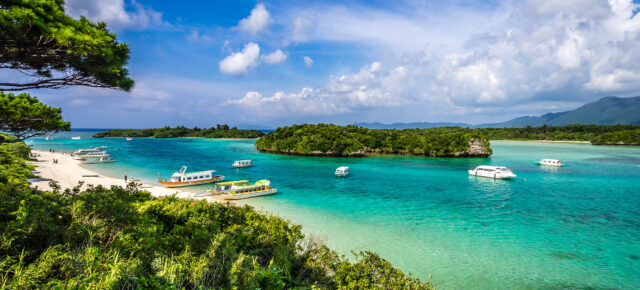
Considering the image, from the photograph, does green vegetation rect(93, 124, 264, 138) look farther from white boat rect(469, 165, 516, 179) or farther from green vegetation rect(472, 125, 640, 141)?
white boat rect(469, 165, 516, 179)

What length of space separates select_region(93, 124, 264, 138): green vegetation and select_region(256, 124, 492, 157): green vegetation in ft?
287

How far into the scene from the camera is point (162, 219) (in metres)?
9.02

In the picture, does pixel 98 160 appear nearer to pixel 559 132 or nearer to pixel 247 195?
pixel 247 195

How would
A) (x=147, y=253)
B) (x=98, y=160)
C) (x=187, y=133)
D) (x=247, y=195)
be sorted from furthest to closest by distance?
(x=187, y=133)
(x=98, y=160)
(x=247, y=195)
(x=147, y=253)

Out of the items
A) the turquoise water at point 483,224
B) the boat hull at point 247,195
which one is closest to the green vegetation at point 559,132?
the turquoise water at point 483,224

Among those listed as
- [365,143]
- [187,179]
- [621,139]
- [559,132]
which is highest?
[559,132]

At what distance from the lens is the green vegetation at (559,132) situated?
4621 inches

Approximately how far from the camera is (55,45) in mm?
5750

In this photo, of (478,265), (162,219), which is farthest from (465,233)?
(162,219)

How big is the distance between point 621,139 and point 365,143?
327ft

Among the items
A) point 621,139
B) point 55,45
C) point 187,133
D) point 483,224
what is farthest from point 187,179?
point 187,133

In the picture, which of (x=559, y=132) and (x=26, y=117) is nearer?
(x=26, y=117)

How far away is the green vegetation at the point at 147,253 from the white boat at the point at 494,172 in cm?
3503

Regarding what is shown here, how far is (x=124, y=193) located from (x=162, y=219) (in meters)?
4.10
